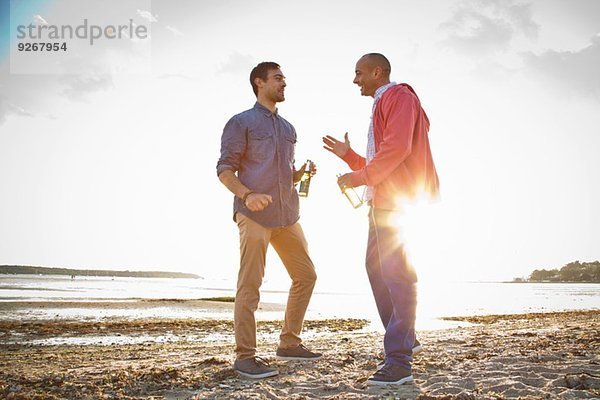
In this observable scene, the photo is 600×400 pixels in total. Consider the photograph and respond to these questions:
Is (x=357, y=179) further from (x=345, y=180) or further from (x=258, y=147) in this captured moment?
(x=258, y=147)

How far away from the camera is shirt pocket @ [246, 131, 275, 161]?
522 cm

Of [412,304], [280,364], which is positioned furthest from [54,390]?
[412,304]

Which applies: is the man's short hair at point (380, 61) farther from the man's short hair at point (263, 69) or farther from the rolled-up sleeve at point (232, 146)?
the rolled-up sleeve at point (232, 146)

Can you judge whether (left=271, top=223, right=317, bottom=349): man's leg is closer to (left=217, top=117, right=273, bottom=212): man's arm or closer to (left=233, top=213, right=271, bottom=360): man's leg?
(left=233, top=213, right=271, bottom=360): man's leg

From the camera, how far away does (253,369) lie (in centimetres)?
452

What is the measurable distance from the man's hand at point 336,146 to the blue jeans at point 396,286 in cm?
93

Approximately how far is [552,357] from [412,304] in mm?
2153

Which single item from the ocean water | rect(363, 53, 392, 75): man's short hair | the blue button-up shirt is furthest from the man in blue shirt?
the ocean water

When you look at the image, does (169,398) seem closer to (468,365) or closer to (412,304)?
(412,304)

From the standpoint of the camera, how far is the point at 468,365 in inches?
189

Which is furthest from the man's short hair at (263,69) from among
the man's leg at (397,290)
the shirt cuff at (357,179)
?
the man's leg at (397,290)

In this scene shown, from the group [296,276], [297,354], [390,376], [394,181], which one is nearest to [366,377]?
[390,376]

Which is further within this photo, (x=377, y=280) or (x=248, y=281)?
(x=248, y=281)

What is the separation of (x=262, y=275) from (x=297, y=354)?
1.19m
